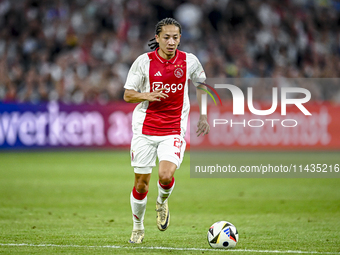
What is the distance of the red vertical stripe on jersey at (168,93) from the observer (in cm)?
663

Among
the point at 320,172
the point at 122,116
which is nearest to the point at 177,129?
the point at 320,172

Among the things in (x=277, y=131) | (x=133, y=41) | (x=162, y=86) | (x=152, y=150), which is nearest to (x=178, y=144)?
(x=152, y=150)

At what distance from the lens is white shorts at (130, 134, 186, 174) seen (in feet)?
21.6

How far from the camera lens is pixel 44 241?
21.2ft

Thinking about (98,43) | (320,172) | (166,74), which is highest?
(98,43)

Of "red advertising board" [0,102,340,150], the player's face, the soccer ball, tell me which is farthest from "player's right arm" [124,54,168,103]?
"red advertising board" [0,102,340,150]

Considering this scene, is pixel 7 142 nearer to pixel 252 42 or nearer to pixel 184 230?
pixel 252 42

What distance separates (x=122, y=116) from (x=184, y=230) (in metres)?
11.8

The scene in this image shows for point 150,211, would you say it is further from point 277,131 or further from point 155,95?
point 277,131

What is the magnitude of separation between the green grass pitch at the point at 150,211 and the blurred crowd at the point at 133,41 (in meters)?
4.71

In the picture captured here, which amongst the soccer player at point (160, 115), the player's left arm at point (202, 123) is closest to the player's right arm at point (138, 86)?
the soccer player at point (160, 115)

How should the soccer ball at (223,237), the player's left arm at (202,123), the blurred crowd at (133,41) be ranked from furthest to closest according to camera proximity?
1. the blurred crowd at (133,41)
2. the player's left arm at (202,123)
3. the soccer ball at (223,237)

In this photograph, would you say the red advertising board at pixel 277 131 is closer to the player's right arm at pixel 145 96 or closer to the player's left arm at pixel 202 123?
the player's left arm at pixel 202 123

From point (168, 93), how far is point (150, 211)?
11.1 feet
